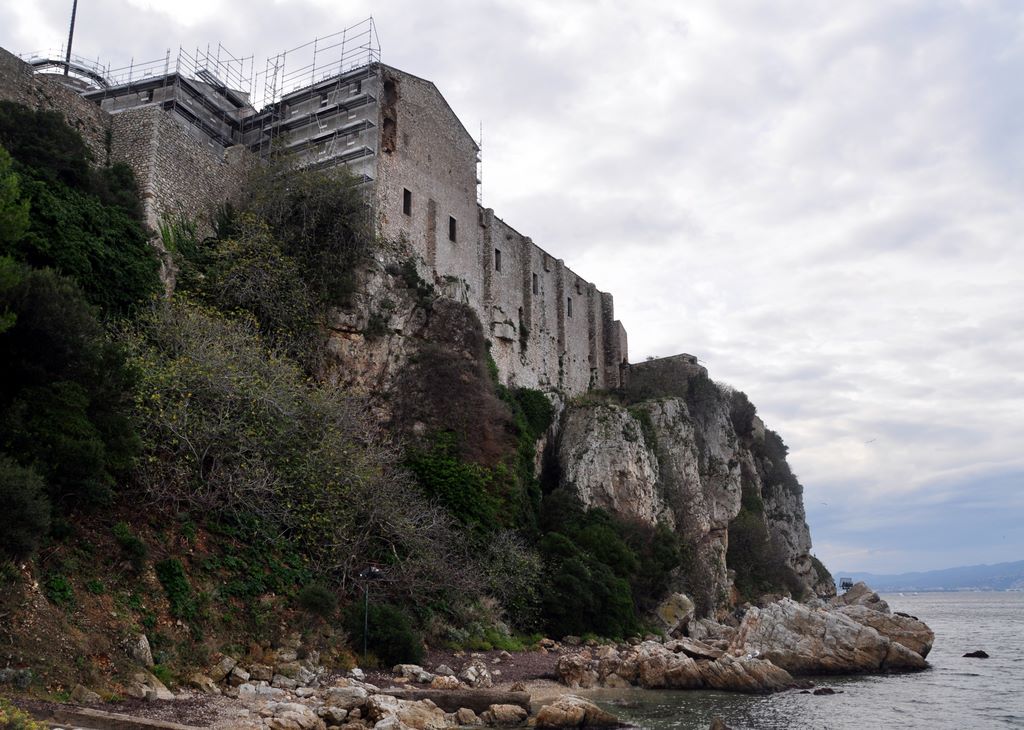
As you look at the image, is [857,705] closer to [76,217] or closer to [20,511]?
[20,511]

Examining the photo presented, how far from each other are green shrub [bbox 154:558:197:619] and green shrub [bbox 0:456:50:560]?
2.78m

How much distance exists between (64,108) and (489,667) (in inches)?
704

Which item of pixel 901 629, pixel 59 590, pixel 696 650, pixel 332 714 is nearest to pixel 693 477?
pixel 901 629

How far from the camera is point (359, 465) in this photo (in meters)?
19.5

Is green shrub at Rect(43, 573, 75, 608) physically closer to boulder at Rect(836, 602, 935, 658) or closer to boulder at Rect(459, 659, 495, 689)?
boulder at Rect(459, 659, 495, 689)

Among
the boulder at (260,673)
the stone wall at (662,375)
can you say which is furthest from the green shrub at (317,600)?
the stone wall at (662,375)

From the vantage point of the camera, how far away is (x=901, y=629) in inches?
1168

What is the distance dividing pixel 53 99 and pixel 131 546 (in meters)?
13.8

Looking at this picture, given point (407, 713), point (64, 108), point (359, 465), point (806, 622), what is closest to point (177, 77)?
point (64, 108)

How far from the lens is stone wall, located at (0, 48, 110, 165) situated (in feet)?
68.3

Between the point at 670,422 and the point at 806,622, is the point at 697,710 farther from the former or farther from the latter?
the point at 670,422

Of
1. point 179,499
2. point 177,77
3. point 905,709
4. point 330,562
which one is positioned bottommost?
point 905,709

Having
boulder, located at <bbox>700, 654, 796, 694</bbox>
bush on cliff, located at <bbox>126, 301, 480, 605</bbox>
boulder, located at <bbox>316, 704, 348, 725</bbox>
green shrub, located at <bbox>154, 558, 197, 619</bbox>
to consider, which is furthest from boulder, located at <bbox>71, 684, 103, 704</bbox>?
boulder, located at <bbox>700, 654, 796, 694</bbox>

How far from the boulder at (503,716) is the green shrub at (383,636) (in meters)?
2.95
